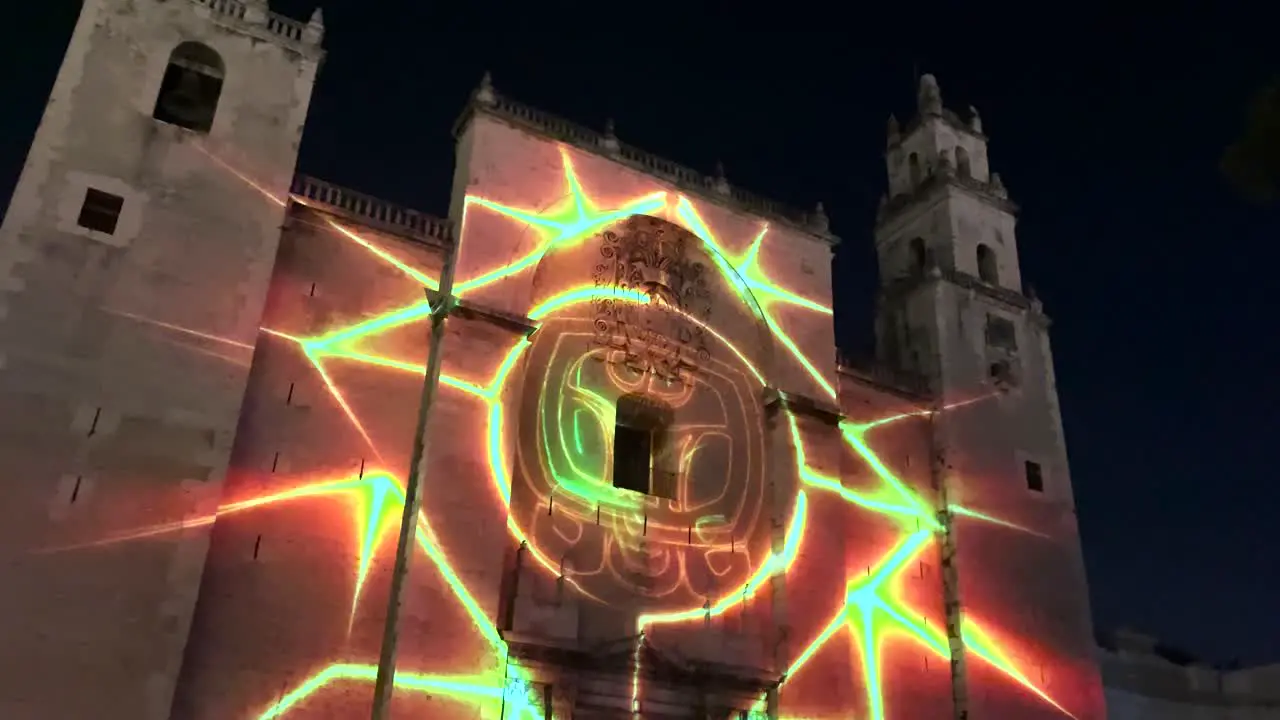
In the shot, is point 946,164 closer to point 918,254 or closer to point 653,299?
point 918,254

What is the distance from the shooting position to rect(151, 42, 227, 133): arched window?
599 inches

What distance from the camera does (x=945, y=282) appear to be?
2117 cm

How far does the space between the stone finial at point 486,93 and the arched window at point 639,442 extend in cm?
557

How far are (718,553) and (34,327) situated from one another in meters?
10.3

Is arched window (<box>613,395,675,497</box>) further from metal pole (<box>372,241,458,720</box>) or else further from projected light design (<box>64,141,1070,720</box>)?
metal pole (<box>372,241,458,720</box>)

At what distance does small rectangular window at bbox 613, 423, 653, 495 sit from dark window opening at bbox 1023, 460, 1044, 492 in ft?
27.1

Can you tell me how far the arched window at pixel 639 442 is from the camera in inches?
667

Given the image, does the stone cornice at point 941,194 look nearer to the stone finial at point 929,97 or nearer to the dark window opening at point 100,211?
the stone finial at point 929,97

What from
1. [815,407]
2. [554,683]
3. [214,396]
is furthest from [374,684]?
[815,407]

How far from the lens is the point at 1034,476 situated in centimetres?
2038

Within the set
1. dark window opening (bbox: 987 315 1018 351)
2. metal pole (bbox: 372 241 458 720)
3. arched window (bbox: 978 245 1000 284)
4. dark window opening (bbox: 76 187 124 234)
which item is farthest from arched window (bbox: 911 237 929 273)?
dark window opening (bbox: 76 187 124 234)

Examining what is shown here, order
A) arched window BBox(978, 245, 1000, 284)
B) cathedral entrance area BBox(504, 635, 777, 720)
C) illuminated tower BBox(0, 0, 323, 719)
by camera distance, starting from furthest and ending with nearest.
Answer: arched window BBox(978, 245, 1000, 284) < cathedral entrance area BBox(504, 635, 777, 720) < illuminated tower BBox(0, 0, 323, 719)

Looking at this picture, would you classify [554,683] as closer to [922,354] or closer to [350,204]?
[350,204]

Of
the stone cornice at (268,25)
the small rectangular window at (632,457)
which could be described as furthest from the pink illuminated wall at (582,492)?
the stone cornice at (268,25)
